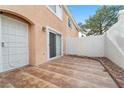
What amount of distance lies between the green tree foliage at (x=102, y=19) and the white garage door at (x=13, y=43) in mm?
16171

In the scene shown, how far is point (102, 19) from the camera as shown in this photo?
1909cm

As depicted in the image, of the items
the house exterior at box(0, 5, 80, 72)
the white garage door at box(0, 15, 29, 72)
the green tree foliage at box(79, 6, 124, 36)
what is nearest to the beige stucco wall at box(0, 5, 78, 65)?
the house exterior at box(0, 5, 80, 72)

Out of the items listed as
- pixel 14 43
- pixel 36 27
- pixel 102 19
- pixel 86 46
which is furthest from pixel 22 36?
pixel 102 19

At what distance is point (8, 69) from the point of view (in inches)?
174

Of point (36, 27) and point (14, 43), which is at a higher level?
point (36, 27)

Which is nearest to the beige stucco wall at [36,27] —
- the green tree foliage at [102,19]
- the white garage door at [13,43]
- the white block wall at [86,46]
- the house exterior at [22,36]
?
the house exterior at [22,36]

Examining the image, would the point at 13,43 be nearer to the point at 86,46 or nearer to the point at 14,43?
the point at 14,43

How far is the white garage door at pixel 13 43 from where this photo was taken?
13.7 ft

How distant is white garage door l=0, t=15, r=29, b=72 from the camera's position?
4.19 metres

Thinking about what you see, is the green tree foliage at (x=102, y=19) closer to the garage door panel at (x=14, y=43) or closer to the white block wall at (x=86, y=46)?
the white block wall at (x=86, y=46)

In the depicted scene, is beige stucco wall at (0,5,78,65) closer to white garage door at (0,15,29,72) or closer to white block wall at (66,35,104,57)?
white garage door at (0,15,29,72)

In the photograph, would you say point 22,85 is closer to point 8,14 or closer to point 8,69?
point 8,69

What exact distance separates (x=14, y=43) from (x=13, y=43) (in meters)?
0.06
